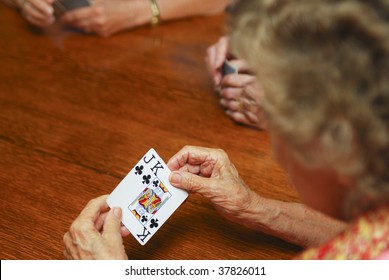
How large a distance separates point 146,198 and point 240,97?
699 millimetres

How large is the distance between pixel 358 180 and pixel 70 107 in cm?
140

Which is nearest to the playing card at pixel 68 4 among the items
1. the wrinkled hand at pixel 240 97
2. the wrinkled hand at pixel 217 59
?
the wrinkled hand at pixel 217 59

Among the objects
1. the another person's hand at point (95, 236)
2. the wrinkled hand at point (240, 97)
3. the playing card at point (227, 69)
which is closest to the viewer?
the another person's hand at point (95, 236)

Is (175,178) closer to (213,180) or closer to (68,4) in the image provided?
(213,180)

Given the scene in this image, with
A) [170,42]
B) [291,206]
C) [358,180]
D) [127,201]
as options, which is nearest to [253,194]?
[291,206]

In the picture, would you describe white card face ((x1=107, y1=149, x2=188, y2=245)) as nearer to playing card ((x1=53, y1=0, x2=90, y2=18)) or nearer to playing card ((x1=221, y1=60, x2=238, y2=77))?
playing card ((x1=221, y1=60, x2=238, y2=77))

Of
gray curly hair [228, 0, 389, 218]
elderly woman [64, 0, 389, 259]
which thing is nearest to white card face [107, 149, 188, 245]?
elderly woman [64, 0, 389, 259]

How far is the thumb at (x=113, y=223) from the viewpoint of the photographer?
5.16 ft

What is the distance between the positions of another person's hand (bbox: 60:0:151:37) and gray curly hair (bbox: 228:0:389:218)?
1634 millimetres

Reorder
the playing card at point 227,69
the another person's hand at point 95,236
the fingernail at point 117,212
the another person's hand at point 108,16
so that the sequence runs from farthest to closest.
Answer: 1. the another person's hand at point 108,16
2. the playing card at point 227,69
3. the fingernail at point 117,212
4. the another person's hand at point 95,236

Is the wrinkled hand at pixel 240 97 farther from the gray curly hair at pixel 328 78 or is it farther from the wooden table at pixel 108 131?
the gray curly hair at pixel 328 78

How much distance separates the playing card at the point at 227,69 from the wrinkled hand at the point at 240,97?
14 millimetres

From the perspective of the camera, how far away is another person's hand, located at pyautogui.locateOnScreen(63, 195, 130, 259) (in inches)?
60.0

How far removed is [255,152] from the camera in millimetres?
2088
